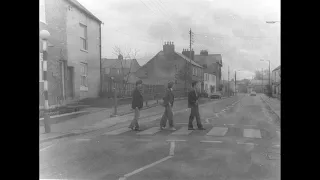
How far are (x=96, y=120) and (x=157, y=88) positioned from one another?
1.08 metres

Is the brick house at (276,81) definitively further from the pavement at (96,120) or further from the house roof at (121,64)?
the house roof at (121,64)

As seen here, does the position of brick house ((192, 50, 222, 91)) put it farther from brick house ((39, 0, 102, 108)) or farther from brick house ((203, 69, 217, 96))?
brick house ((39, 0, 102, 108))

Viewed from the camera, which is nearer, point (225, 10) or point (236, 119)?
point (225, 10)

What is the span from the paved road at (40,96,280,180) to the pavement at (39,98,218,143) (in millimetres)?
124

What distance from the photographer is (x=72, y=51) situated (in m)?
4.07

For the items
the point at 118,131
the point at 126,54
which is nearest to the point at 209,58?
the point at 126,54

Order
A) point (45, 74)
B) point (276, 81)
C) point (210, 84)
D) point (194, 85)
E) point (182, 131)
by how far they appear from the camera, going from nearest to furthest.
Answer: point (276, 81) < point (45, 74) < point (194, 85) < point (210, 84) < point (182, 131)

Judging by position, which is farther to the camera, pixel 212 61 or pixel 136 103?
pixel 136 103

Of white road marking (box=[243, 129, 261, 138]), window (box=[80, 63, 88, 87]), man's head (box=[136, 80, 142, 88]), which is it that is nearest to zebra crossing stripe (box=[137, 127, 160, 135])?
man's head (box=[136, 80, 142, 88])

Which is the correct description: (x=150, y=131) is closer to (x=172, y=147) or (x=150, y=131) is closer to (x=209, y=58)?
(x=172, y=147)
